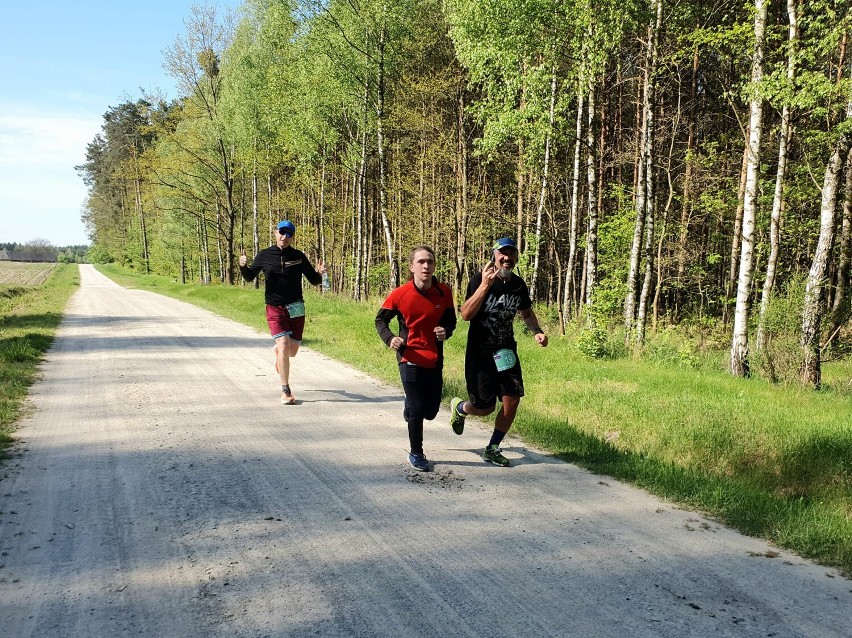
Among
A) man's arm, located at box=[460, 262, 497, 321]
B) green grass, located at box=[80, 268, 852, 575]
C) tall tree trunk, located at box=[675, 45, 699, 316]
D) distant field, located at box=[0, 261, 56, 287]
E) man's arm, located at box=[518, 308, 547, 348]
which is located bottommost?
green grass, located at box=[80, 268, 852, 575]

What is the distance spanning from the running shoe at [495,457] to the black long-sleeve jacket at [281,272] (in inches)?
141

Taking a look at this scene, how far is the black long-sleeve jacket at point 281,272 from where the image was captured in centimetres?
789

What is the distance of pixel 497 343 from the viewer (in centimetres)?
540

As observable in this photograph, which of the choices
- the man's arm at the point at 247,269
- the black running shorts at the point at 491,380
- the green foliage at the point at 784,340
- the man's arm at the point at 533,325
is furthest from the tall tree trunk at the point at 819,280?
the man's arm at the point at 247,269

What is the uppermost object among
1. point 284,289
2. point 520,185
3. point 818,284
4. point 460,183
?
point 460,183

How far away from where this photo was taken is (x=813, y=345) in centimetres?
962

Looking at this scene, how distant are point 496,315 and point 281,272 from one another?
3741mm

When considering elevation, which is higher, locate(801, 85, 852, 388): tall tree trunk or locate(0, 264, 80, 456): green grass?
locate(801, 85, 852, 388): tall tree trunk

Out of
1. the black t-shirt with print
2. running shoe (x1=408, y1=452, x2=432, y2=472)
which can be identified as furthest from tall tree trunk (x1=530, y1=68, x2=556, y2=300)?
running shoe (x1=408, y1=452, x2=432, y2=472)

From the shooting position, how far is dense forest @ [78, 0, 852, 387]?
10.8 m

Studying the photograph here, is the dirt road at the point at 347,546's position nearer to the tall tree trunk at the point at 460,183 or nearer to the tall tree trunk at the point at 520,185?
the tall tree trunk at the point at 520,185

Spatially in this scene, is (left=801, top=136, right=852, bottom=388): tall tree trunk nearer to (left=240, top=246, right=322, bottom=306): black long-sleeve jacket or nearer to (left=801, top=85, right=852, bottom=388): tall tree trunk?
(left=801, top=85, right=852, bottom=388): tall tree trunk

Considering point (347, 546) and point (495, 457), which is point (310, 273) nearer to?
point (495, 457)

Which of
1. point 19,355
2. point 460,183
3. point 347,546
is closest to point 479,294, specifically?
point 347,546
